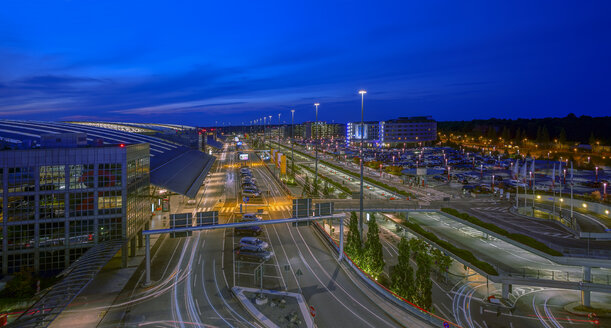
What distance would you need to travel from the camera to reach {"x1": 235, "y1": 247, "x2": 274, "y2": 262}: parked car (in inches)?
1104

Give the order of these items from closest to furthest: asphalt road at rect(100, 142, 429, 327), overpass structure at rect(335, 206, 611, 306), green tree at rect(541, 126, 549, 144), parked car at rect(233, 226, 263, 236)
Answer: asphalt road at rect(100, 142, 429, 327)
overpass structure at rect(335, 206, 611, 306)
parked car at rect(233, 226, 263, 236)
green tree at rect(541, 126, 549, 144)

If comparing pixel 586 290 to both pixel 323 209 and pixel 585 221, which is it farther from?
pixel 323 209

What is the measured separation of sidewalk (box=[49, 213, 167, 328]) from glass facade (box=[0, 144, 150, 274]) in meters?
2.41

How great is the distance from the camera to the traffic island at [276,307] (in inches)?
714

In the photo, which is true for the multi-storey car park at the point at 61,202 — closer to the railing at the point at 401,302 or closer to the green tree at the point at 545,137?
the railing at the point at 401,302

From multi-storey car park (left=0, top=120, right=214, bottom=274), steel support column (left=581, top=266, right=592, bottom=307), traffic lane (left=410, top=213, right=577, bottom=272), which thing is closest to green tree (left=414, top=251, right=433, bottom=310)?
traffic lane (left=410, top=213, right=577, bottom=272)

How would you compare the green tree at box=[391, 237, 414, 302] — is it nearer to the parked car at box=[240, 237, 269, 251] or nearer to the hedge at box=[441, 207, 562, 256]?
the parked car at box=[240, 237, 269, 251]

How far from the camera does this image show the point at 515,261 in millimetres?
34969

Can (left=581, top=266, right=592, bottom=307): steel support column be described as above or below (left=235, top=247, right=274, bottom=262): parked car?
below

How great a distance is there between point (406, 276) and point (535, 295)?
1392 centimetres

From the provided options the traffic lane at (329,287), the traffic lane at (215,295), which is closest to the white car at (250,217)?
the traffic lane at (329,287)

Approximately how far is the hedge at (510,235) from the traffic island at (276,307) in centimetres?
1949

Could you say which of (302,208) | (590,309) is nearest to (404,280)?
(302,208)

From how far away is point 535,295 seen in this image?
2867 centimetres
